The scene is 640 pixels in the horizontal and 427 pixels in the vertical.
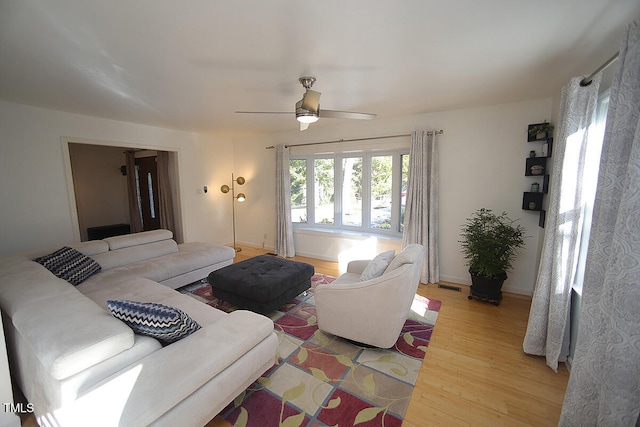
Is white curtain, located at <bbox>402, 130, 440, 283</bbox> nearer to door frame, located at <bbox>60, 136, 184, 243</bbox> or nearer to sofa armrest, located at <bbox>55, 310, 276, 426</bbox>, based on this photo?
sofa armrest, located at <bbox>55, 310, 276, 426</bbox>

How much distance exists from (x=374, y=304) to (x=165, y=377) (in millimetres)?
1481

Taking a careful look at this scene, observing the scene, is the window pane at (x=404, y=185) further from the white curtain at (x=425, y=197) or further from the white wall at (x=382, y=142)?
the white wall at (x=382, y=142)

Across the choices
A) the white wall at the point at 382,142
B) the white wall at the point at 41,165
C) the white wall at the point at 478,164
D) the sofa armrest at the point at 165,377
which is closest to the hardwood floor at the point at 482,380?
the sofa armrest at the point at 165,377

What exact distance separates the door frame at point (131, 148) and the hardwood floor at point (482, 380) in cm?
286

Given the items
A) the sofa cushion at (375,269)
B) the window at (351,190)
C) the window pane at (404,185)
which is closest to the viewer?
the sofa cushion at (375,269)

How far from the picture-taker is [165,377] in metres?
1.24

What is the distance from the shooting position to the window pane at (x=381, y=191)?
4238 mm

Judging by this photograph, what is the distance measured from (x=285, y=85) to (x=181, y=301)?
227 centimetres

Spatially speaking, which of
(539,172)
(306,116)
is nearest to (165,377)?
(306,116)

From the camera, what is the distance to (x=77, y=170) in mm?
5359

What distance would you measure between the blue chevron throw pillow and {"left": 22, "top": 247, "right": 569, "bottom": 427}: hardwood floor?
656 millimetres

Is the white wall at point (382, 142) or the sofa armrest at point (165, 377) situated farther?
the white wall at point (382, 142)

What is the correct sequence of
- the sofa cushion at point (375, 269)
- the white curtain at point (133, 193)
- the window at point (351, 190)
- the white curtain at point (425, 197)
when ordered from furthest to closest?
the white curtain at point (133, 193)
the window at point (351, 190)
the white curtain at point (425, 197)
the sofa cushion at point (375, 269)

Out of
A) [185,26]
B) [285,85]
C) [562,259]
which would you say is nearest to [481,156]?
[562,259]
